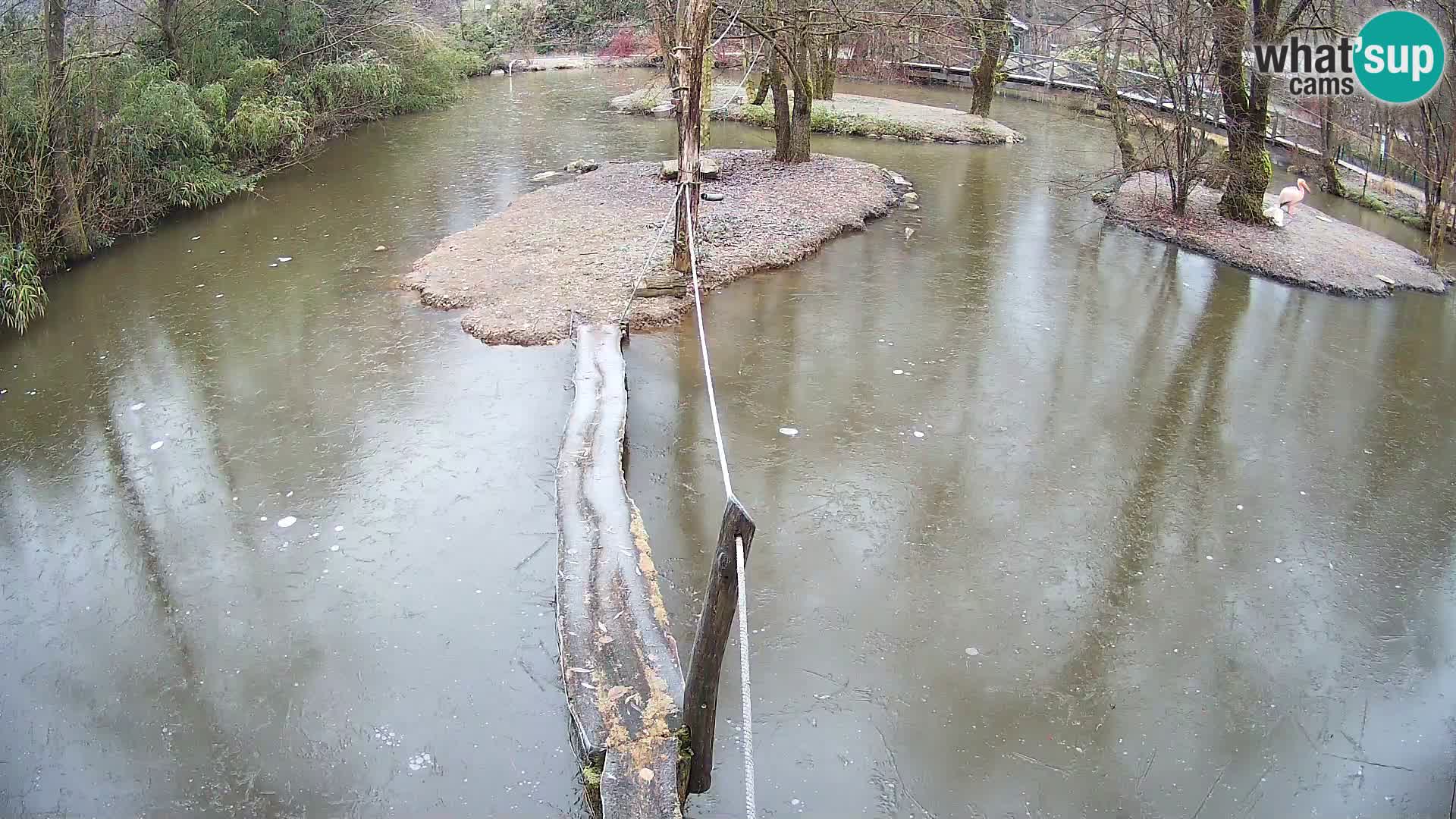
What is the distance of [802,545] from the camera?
18.0 ft

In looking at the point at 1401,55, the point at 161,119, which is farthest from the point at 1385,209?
the point at 161,119

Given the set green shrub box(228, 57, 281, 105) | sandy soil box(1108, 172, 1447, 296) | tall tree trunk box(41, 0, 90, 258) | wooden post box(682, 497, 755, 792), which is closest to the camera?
wooden post box(682, 497, 755, 792)

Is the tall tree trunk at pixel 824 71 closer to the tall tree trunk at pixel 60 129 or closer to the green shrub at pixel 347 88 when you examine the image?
the green shrub at pixel 347 88

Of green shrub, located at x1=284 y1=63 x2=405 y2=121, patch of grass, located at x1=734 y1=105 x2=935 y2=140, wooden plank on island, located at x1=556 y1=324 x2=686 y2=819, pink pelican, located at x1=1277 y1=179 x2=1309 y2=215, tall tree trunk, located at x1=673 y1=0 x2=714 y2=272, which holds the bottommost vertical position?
wooden plank on island, located at x1=556 y1=324 x2=686 y2=819

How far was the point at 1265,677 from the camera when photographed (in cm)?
462

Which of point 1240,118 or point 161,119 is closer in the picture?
point 161,119

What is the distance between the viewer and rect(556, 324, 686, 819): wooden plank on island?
353cm

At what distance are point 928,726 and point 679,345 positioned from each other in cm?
457

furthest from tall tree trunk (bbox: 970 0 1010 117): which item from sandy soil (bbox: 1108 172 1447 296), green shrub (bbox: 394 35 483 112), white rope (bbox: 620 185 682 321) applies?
green shrub (bbox: 394 35 483 112)

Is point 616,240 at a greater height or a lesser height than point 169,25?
lesser

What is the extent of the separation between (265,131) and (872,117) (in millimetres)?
10453

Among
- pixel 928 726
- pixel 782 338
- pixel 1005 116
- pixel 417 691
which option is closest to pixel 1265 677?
pixel 928 726

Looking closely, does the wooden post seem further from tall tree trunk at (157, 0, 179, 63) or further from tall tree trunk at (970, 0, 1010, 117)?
tall tree trunk at (970, 0, 1010, 117)

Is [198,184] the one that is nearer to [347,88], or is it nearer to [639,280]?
[347,88]
